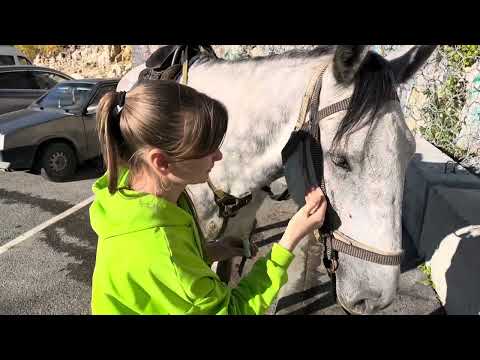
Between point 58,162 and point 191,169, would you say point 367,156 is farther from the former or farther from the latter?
point 58,162

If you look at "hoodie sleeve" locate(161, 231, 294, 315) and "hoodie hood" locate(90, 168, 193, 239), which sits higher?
"hoodie hood" locate(90, 168, 193, 239)

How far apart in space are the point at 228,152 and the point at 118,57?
77.9 feet

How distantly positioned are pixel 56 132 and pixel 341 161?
21.0ft

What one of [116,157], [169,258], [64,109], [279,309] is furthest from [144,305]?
[64,109]

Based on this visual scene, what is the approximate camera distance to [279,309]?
3.25m

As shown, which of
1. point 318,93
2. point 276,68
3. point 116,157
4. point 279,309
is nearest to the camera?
point 116,157

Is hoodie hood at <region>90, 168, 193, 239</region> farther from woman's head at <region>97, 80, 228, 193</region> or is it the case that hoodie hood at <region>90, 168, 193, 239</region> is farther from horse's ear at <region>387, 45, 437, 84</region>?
horse's ear at <region>387, 45, 437, 84</region>

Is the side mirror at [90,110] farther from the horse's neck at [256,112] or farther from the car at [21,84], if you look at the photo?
the horse's neck at [256,112]

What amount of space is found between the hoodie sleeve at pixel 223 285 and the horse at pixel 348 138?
500 mm

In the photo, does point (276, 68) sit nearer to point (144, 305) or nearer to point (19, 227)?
point (144, 305)

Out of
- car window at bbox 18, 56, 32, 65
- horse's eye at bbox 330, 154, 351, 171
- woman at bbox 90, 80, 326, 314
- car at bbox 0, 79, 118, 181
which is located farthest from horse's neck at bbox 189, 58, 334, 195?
car window at bbox 18, 56, 32, 65

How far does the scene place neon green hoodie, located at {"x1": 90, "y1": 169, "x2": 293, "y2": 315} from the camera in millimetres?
1066

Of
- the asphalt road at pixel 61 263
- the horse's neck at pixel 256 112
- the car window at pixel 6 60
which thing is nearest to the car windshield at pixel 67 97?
the asphalt road at pixel 61 263

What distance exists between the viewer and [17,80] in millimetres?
9070
